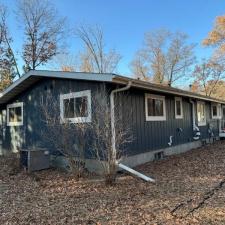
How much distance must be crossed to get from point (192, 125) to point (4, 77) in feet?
54.7

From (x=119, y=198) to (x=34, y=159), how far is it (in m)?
3.78

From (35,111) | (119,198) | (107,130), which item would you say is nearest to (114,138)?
(107,130)

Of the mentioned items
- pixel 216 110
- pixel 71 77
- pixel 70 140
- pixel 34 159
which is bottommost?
pixel 34 159

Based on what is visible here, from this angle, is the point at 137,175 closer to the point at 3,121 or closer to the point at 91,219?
the point at 91,219

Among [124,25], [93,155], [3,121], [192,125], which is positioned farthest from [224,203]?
[124,25]

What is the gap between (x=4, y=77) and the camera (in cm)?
2323

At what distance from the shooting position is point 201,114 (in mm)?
14375

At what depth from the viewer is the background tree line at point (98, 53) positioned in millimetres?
26094

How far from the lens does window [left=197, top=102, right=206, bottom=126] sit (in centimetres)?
1389

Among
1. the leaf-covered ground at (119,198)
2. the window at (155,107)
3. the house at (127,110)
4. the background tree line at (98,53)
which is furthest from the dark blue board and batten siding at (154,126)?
the background tree line at (98,53)

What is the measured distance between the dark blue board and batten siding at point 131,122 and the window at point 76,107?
187mm

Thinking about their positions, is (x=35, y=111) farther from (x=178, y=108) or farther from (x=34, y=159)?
(x=178, y=108)

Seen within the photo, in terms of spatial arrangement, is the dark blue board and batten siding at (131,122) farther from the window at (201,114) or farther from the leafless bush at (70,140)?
the window at (201,114)

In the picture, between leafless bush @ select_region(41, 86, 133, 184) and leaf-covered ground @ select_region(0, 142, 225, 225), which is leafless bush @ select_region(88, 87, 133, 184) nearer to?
leafless bush @ select_region(41, 86, 133, 184)
